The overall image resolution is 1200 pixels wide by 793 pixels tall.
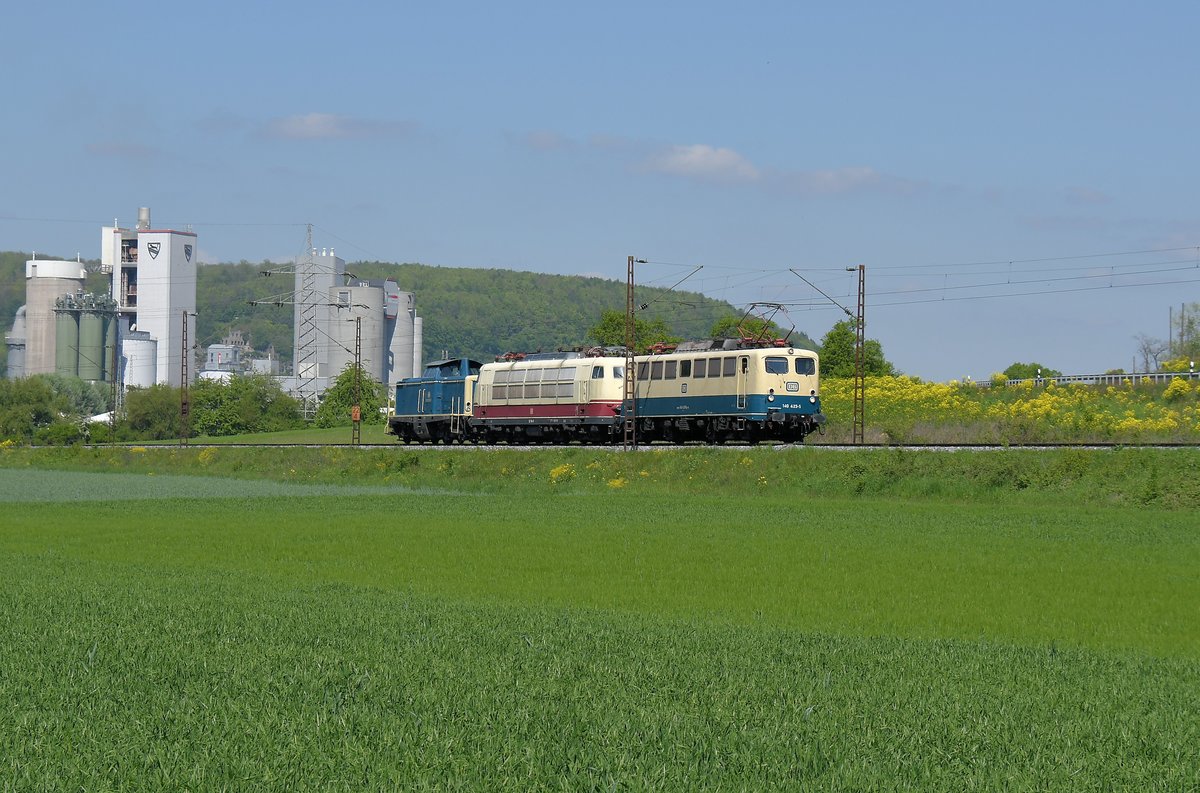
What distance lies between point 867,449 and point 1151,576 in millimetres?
24166

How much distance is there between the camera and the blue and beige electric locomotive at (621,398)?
55969 millimetres

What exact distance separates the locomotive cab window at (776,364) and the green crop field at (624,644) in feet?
46.8

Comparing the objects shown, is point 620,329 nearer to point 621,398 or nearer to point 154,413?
point 154,413

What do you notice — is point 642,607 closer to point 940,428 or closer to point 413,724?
point 413,724

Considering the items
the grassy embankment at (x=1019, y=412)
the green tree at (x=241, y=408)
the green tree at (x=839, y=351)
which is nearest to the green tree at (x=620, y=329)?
the green tree at (x=839, y=351)

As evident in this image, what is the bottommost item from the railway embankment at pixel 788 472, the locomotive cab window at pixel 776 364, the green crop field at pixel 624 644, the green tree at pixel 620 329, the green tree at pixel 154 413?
the green crop field at pixel 624 644

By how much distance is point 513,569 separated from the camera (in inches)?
1062

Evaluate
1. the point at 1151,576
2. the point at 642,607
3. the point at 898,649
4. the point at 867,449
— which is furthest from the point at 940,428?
the point at 898,649

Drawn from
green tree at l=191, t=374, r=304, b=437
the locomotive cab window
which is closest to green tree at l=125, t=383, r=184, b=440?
green tree at l=191, t=374, r=304, b=437

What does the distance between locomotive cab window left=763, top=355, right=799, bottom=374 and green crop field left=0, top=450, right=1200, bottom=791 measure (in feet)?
46.8

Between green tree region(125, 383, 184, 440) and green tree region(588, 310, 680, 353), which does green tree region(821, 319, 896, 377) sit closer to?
green tree region(588, 310, 680, 353)

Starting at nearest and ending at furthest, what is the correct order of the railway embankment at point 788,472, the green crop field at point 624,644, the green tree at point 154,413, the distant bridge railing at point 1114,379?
the green crop field at point 624,644 → the railway embankment at point 788,472 → the distant bridge railing at point 1114,379 → the green tree at point 154,413

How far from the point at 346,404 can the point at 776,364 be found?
4207 inches

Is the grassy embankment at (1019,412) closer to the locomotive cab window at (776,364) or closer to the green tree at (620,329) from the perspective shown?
the locomotive cab window at (776,364)
